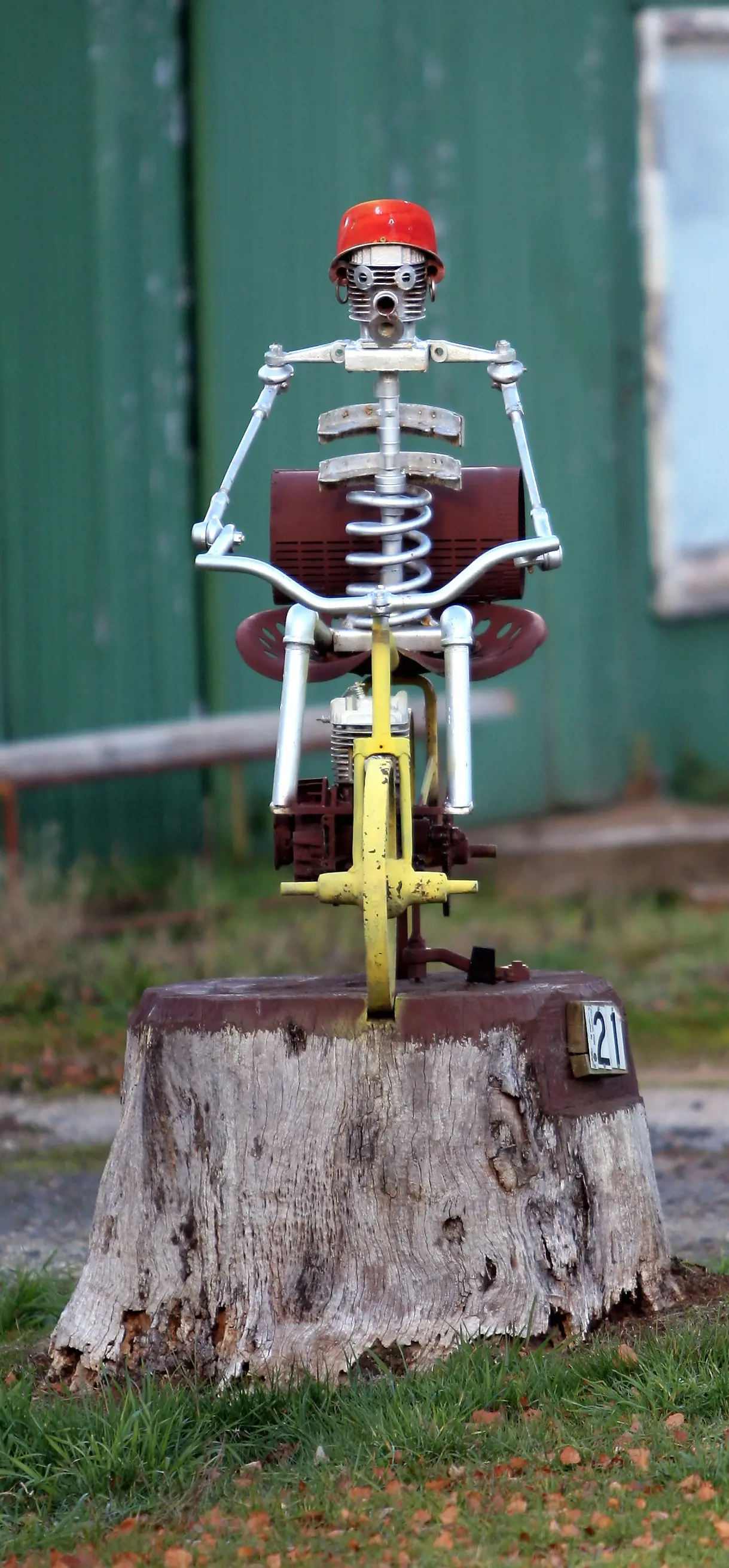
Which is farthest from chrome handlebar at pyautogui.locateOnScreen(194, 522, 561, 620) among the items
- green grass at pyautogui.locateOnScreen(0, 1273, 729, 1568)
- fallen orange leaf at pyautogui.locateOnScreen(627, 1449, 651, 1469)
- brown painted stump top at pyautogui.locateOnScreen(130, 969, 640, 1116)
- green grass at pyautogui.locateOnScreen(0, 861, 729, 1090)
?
green grass at pyautogui.locateOnScreen(0, 861, 729, 1090)

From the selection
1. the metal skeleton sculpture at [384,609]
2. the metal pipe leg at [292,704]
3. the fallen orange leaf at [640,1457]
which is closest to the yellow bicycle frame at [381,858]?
the metal skeleton sculpture at [384,609]

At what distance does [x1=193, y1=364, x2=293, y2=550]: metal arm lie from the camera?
3.87m

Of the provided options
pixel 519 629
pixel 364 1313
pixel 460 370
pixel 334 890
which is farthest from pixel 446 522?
pixel 460 370

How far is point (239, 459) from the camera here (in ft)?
13.1

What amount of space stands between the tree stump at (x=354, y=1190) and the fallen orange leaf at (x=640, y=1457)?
469 mm

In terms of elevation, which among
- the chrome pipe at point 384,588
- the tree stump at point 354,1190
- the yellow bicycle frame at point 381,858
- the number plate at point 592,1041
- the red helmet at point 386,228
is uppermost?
the red helmet at point 386,228

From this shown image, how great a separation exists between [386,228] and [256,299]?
588 cm

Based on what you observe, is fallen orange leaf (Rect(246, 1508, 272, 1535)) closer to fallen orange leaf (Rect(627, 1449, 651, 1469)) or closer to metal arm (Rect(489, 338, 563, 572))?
fallen orange leaf (Rect(627, 1449, 651, 1469))

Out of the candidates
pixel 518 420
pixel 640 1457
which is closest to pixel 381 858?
pixel 518 420

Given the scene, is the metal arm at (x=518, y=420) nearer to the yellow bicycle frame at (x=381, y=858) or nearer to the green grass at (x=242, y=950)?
the yellow bicycle frame at (x=381, y=858)

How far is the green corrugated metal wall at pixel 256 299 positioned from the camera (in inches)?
360

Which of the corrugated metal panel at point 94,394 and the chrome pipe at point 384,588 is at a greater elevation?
the corrugated metal panel at point 94,394

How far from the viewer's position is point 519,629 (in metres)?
4.09

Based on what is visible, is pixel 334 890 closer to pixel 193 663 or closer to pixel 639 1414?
pixel 639 1414
